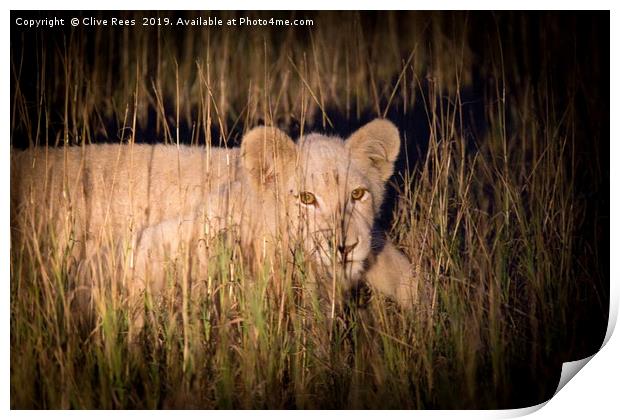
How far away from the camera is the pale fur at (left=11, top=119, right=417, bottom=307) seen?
4.41 metres

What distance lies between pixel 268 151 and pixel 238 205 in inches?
11.6

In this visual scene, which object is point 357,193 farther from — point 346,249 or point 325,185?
point 346,249

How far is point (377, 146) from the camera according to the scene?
465cm

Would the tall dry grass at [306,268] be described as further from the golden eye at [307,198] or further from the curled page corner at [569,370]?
the golden eye at [307,198]

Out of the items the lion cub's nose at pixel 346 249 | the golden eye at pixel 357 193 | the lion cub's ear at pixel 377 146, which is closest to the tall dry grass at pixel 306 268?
the lion cub's ear at pixel 377 146

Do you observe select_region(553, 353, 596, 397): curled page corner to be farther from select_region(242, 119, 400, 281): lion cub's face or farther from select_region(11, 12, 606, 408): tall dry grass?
select_region(242, 119, 400, 281): lion cub's face

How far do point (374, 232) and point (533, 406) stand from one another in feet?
3.65

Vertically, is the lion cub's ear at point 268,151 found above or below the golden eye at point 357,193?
above

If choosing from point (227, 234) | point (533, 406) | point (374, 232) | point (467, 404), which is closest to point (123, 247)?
point (227, 234)

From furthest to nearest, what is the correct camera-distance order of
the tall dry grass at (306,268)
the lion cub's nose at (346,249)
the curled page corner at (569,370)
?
the curled page corner at (569,370) < the lion cub's nose at (346,249) < the tall dry grass at (306,268)

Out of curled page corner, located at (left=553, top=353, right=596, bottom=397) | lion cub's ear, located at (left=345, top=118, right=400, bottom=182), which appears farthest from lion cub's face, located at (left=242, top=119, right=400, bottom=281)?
curled page corner, located at (left=553, top=353, right=596, bottom=397)

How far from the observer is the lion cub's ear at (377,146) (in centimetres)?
459

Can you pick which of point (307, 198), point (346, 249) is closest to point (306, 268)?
point (346, 249)

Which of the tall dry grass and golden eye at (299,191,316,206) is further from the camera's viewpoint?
golden eye at (299,191,316,206)
